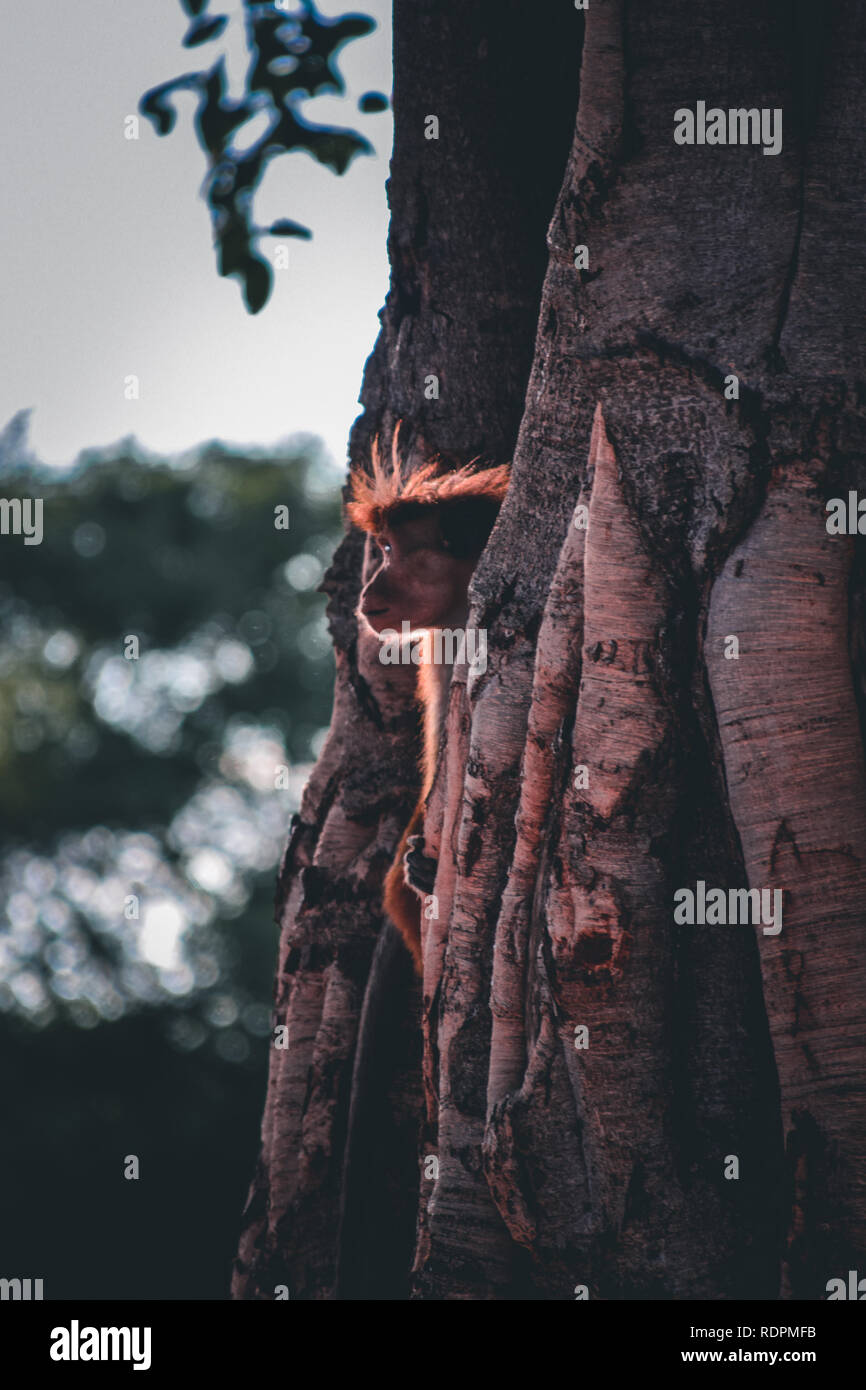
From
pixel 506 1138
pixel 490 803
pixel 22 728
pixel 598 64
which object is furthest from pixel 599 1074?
pixel 22 728

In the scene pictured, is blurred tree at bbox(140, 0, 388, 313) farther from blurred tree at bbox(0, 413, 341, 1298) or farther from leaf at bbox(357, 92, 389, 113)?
blurred tree at bbox(0, 413, 341, 1298)

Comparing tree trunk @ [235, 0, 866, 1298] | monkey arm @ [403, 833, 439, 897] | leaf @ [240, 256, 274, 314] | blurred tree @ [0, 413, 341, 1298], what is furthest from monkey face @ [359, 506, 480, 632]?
blurred tree @ [0, 413, 341, 1298]

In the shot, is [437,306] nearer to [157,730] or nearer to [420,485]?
[420,485]

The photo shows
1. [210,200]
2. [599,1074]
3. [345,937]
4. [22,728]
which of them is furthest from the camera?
[22,728]

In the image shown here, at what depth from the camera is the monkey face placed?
13.5ft

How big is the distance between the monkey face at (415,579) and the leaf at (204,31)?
4.74ft

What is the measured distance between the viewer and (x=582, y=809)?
8.51ft

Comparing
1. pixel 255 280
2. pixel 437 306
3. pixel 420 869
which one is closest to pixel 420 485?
pixel 437 306

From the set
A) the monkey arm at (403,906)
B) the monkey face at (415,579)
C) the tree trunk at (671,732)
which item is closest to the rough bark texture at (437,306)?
the monkey arm at (403,906)

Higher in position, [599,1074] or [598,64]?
[598,64]

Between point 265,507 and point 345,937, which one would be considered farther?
point 265,507

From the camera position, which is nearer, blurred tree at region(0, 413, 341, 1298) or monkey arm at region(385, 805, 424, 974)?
monkey arm at region(385, 805, 424, 974)

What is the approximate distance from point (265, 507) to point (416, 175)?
60.3ft

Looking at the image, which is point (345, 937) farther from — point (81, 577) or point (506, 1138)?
point (81, 577)
